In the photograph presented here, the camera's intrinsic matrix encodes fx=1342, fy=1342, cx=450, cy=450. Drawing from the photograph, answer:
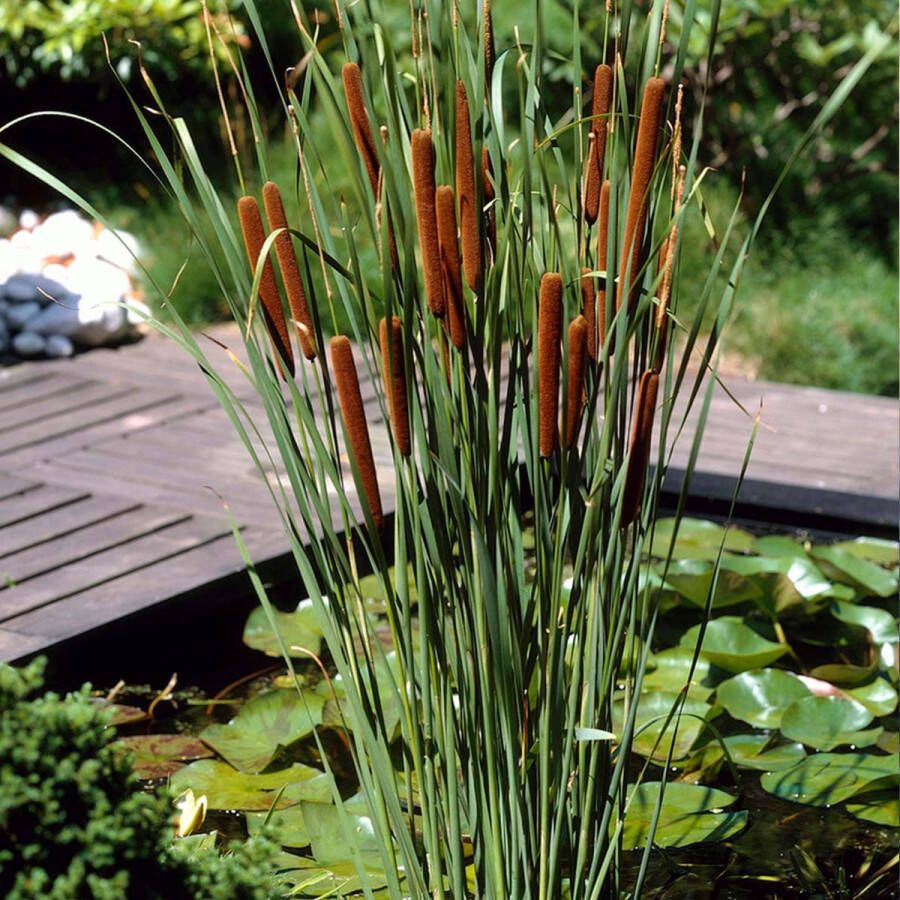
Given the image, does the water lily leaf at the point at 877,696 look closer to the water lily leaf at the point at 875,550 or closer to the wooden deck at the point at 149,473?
the water lily leaf at the point at 875,550

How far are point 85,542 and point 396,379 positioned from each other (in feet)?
5.57

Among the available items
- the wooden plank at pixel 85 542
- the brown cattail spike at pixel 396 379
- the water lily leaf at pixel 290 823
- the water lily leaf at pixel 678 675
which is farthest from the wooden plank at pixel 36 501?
the brown cattail spike at pixel 396 379

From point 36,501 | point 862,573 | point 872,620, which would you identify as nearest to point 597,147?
point 872,620

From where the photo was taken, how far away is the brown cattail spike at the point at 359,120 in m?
1.09

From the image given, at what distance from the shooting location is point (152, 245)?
5215 millimetres

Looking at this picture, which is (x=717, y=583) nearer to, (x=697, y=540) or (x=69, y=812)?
(x=697, y=540)

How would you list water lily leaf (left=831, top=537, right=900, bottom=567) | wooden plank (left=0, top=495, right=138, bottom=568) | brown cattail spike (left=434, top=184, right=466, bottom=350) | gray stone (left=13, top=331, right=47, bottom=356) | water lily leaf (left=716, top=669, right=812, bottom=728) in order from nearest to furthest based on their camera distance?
brown cattail spike (left=434, top=184, right=466, bottom=350), water lily leaf (left=716, top=669, right=812, bottom=728), wooden plank (left=0, top=495, right=138, bottom=568), water lily leaf (left=831, top=537, right=900, bottom=567), gray stone (left=13, top=331, right=47, bottom=356)

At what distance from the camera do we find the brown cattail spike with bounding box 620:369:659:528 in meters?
1.08

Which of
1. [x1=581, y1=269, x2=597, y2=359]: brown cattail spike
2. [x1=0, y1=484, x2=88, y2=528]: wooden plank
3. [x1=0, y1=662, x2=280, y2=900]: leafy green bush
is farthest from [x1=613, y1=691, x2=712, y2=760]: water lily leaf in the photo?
[x1=0, y1=484, x2=88, y2=528]: wooden plank

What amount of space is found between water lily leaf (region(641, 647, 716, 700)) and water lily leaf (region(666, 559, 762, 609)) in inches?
4.0

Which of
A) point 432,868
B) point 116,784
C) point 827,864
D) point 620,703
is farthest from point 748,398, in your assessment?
point 116,784

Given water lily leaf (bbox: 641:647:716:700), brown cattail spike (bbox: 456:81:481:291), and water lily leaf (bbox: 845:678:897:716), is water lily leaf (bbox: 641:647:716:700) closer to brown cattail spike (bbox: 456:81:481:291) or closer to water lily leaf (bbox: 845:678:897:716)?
water lily leaf (bbox: 845:678:897:716)

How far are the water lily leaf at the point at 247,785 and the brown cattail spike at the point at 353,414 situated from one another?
2.55 ft

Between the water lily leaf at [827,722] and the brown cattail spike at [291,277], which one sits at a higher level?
the brown cattail spike at [291,277]
